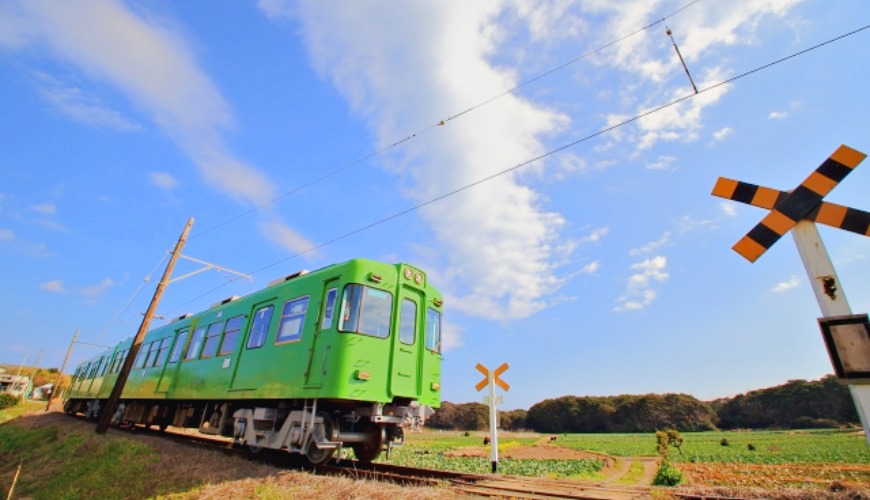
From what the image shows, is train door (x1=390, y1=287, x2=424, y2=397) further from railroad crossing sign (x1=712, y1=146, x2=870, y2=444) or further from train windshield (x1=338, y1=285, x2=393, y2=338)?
railroad crossing sign (x1=712, y1=146, x2=870, y2=444)

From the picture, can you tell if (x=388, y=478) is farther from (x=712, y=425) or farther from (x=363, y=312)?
(x=712, y=425)

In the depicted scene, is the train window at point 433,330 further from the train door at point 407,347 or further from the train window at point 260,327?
the train window at point 260,327

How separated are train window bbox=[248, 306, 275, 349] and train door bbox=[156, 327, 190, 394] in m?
4.36

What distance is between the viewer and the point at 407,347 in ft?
26.4

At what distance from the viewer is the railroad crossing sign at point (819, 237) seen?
287 cm

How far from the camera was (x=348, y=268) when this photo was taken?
7.66m

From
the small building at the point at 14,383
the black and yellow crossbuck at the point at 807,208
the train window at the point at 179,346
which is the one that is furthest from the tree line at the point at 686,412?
the black and yellow crossbuck at the point at 807,208

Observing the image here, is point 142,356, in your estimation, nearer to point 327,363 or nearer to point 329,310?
point 329,310

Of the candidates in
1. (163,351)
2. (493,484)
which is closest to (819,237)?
(493,484)

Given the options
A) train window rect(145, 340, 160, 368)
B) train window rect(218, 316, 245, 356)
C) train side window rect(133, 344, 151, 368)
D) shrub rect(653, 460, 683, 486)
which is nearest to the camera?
shrub rect(653, 460, 683, 486)

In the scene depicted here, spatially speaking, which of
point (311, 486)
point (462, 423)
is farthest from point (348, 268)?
point (462, 423)

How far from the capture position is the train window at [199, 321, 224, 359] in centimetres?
1066

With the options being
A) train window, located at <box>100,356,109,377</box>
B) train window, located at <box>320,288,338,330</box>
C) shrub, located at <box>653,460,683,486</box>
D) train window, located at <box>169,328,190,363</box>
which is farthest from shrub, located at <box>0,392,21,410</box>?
shrub, located at <box>653,460,683,486</box>

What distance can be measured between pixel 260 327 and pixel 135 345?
8.08 metres
